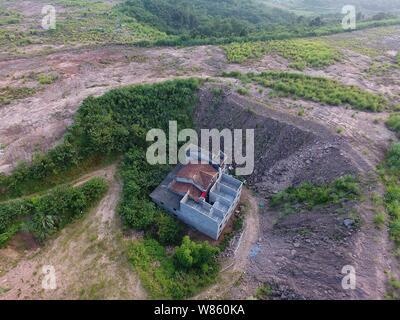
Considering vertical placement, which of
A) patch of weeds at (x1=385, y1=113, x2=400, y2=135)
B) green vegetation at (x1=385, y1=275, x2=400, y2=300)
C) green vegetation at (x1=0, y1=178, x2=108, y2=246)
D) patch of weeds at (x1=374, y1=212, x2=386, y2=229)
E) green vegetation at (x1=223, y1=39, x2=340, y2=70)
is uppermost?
green vegetation at (x1=223, y1=39, x2=340, y2=70)

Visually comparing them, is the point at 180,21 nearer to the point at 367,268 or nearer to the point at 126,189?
the point at 126,189

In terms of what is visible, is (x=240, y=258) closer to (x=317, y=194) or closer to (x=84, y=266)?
(x=317, y=194)

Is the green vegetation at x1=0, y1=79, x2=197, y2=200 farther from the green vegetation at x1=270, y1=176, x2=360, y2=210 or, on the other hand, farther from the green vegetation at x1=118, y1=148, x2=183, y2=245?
the green vegetation at x1=270, y1=176, x2=360, y2=210

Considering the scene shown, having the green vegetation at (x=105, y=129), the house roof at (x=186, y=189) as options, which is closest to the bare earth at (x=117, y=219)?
the green vegetation at (x=105, y=129)

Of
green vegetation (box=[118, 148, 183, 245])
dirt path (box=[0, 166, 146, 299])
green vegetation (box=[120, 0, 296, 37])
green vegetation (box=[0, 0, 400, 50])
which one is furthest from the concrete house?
green vegetation (box=[120, 0, 296, 37])

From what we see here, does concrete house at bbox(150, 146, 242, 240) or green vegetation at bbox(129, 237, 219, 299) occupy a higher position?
concrete house at bbox(150, 146, 242, 240)

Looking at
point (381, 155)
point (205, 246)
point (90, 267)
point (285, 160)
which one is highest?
point (381, 155)

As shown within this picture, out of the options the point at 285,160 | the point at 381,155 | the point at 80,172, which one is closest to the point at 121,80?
the point at 80,172
